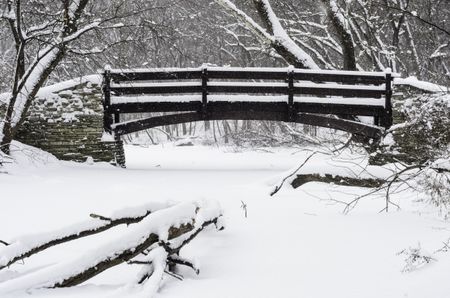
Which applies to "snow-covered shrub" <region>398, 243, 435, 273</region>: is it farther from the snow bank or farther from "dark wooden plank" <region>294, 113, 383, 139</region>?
the snow bank

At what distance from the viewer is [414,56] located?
61.0ft

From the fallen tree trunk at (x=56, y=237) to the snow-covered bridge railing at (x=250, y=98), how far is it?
7.86 metres

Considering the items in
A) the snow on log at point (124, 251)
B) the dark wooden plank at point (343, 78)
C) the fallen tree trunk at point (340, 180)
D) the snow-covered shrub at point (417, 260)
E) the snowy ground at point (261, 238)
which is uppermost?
the dark wooden plank at point (343, 78)

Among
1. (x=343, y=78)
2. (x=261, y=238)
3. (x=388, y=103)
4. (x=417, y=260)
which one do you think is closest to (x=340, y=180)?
(x=261, y=238)

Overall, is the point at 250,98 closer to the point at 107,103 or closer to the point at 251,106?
the point at 251,106

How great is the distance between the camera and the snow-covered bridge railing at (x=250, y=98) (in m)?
12.2

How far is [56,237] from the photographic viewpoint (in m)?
3.96

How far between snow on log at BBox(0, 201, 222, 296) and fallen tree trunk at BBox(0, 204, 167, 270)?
0.21 m

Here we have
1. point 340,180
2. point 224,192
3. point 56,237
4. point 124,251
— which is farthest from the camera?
point 224,192

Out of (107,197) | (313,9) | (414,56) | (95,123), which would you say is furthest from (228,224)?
(313,9)

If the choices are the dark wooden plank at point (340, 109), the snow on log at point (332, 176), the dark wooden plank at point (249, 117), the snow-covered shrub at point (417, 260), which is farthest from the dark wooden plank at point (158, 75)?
the snow-covered shrub at point (417, 260)

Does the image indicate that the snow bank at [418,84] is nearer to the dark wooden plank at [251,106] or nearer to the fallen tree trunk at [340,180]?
the dark wooden plank at [251,106]

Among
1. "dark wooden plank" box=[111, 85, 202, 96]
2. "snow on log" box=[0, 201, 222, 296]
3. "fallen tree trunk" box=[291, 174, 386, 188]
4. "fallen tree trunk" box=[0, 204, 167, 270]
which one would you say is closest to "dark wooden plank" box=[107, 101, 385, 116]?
"dark wooden plank" box=[111, 85, 202, 96]

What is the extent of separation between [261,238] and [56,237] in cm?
244
